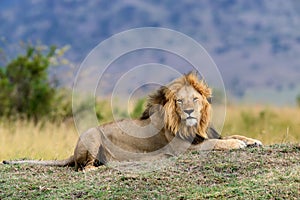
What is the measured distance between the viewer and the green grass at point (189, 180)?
261 inches

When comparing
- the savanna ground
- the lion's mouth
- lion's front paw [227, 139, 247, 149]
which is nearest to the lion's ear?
the lion's mouth

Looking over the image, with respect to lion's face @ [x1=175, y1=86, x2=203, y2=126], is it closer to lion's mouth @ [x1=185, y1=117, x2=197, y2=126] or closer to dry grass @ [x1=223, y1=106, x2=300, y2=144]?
lion's mouth @ [x1=185, y1=117, x2=197, y2=126]

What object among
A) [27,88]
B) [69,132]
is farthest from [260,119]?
[27,88]

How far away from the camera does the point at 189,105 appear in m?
8.41

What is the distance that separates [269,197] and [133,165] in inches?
70.7

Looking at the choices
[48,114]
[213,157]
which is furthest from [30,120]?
[213,157]

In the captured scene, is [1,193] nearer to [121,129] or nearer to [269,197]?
[121,129]

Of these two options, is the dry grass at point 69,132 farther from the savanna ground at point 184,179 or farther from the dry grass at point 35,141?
the savanna ground at point 184,179

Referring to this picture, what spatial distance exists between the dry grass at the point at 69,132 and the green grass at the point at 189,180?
168cm

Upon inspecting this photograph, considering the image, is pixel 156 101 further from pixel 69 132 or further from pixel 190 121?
pixel 69 132

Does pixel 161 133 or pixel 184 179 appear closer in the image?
pixel 184 179

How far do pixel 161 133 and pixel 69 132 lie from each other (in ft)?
22.4

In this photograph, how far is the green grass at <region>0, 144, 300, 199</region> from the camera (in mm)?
6625

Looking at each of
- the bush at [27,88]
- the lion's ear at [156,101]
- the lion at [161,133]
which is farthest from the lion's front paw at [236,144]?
the bush at [27,88]
